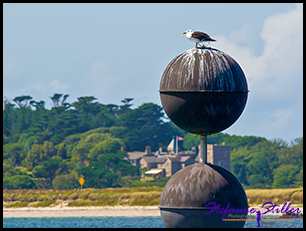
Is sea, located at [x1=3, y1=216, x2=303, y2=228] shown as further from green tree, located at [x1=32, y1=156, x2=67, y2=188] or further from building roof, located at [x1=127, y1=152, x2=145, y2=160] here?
building roof, located at [x1=127, y1=152, x2=145, y2=160]

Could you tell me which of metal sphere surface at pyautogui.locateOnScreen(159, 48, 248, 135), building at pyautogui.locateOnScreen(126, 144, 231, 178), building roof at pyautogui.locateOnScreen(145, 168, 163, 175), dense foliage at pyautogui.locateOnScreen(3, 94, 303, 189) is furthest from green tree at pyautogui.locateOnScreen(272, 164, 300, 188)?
metal sphere surface at pyautogui.locateOnScreen(159, 48, 248, 135)

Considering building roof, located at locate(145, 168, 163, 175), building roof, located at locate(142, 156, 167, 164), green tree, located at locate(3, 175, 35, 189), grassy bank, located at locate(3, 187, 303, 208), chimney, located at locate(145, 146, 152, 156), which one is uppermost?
chimney, located at locate(145, 146, 152, 156)

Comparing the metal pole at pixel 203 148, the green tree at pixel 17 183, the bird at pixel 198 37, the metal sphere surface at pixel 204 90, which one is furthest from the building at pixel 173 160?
the metal sphere surface at pixel 204 90

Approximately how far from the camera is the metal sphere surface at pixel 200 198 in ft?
38.4

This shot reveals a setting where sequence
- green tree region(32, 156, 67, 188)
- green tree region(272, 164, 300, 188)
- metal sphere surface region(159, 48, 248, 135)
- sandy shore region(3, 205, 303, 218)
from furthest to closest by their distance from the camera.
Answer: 1. green tree region(32, 156, 67, 188)
2. green tree region(272, 164, 300, 188)
3. sandy shore region(3, 205, 303, 218)
4. metal sphere surface region(159, 48, 248, 135)

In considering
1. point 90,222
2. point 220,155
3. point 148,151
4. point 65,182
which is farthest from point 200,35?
point 148,151

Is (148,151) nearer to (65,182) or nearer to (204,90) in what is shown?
(65,182)

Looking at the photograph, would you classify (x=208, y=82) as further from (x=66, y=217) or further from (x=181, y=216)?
(x=66, y=217)

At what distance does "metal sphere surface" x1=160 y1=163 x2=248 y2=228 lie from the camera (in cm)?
1172

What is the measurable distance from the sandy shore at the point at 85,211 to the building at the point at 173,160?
81.3 ft

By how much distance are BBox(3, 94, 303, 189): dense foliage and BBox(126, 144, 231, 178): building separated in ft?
7.22

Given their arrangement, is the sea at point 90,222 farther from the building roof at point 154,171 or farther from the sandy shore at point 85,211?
the building roof at point 154,171

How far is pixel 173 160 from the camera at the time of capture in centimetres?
11775

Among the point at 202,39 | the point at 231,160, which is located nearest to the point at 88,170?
the point at 231,160
